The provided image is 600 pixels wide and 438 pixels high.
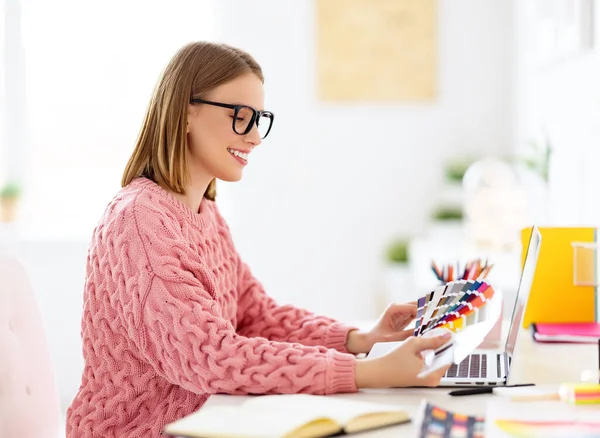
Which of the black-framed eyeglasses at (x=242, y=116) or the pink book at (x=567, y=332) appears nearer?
the black-framed eyeglasses at (x=242, y=116)

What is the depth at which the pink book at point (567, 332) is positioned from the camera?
64.1 inches

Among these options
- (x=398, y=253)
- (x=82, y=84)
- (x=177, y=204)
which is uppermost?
(x=82, y=84)

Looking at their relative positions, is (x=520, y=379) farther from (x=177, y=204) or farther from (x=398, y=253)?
(x=398, y=253)

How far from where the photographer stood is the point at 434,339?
3.91ft

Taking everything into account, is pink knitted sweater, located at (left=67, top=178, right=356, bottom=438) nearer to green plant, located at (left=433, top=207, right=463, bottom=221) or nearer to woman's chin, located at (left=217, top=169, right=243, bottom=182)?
woman's chin, located at (left=217, top=169, right=243, bottom=182)

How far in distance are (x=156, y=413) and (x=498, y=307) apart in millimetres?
632

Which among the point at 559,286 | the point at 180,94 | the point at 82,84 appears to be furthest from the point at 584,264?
the point at 82,84

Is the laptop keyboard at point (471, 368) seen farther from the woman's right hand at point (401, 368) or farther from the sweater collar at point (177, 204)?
the sweater collar at point (177, 204)

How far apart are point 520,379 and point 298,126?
2687 mm

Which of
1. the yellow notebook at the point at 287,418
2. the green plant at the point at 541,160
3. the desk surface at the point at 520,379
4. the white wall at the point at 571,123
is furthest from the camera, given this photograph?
the green plant at the point at 541,160

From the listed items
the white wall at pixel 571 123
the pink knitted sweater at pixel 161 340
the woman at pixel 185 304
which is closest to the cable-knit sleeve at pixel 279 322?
the woman at pixel 185 304

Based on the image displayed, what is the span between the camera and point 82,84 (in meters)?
4.02

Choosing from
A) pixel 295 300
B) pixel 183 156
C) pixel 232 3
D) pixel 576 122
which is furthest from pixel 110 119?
pixel 183 156

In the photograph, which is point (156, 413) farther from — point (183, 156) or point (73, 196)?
point (73, 196)
